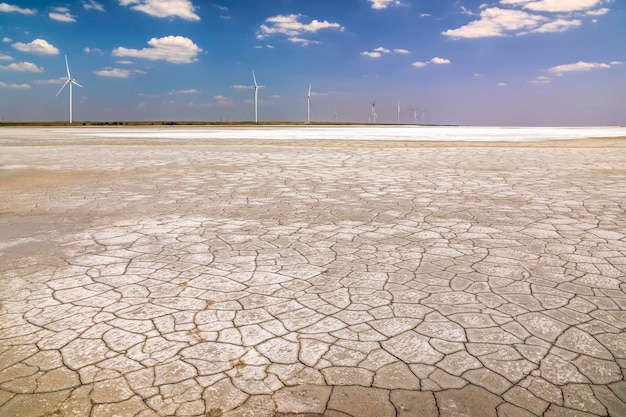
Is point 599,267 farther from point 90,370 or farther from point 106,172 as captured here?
point 106,172

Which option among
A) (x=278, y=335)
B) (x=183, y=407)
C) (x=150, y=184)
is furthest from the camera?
(x=150, y=184)

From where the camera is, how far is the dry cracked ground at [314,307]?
189 cm

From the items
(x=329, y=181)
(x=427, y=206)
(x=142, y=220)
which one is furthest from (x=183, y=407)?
(x=329, y=181)

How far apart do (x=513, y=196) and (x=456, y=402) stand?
4846 millimetres

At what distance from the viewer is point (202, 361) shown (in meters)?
2.14

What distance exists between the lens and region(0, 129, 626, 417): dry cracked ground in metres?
1.89

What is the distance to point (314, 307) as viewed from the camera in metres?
2.70

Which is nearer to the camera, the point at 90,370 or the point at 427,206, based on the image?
the point at 90,370

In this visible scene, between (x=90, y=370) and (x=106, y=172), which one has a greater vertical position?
(x=106, y=172)

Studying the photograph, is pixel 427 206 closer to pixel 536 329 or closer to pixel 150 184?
pixel 536 329

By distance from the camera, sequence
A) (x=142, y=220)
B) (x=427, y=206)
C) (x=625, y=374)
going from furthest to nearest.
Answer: (x=427, y=206)
(x=142, y=220)
(x=625, y=374)

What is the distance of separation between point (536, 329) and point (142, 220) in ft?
12.7

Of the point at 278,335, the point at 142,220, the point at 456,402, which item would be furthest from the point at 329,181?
the point at 456,402

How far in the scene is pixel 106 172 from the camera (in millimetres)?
8805
